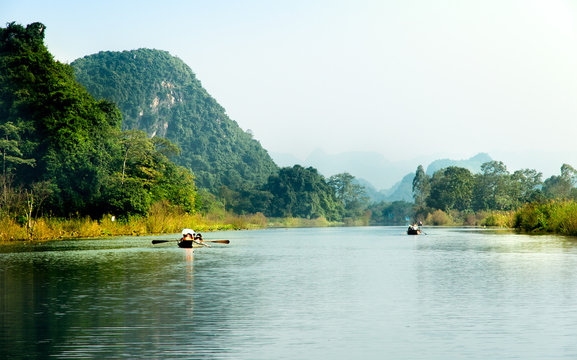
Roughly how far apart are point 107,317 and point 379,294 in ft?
22.6

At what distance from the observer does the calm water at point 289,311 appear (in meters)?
9.50

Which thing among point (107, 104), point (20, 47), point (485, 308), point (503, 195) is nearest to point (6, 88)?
point (20, 47)

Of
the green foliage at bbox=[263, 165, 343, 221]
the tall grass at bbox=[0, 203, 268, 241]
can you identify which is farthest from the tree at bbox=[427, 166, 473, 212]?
the tall grass at bbox=[0, 203, 268, 241]

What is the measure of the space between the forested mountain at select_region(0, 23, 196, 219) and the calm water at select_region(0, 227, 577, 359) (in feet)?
90.8

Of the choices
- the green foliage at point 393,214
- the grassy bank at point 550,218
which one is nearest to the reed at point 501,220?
the grassy bank at point 550,218

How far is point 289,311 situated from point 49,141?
43301 mm

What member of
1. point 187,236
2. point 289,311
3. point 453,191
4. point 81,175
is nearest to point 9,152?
point 81,175

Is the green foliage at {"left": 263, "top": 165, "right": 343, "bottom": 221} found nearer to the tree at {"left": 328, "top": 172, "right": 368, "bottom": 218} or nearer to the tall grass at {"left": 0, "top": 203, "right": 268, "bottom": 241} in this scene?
the tree at {"left": 328, "top": 172, "right": 368, "bottom": 218}

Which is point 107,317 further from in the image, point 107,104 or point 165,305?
point 107,104

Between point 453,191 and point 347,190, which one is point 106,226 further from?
point 347,190

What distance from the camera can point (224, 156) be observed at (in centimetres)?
18300

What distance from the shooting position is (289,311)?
13227mm

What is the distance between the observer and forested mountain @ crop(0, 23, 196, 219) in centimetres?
4991

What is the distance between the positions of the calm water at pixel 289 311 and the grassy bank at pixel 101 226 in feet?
65.3
